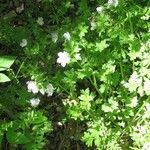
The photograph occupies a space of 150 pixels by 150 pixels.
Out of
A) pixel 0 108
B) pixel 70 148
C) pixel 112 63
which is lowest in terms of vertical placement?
pixel 70 148

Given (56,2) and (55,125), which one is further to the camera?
(56,2)

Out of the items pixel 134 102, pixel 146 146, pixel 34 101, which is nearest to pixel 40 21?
pixel 34 101

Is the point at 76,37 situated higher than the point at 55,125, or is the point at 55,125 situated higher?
the point at 76,37

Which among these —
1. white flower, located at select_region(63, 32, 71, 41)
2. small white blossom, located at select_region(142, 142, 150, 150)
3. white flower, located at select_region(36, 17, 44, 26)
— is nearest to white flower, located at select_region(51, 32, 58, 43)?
white flower, located at select_region(63, 32, 71, 41)

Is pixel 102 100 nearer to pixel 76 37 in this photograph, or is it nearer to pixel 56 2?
pixel 76 37

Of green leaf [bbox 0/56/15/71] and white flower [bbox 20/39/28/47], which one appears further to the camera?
white flower [bbox 20/39/28/47]

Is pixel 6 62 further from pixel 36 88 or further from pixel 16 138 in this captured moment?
pixel 16 138

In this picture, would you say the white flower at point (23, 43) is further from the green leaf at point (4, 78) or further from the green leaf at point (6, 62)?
the green leaf at point (4, 78)

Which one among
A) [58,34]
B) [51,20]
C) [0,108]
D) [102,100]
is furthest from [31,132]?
[51,20]

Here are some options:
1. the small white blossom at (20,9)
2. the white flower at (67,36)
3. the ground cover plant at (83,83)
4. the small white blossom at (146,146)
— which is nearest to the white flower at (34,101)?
the ground cover plant at (83,83)

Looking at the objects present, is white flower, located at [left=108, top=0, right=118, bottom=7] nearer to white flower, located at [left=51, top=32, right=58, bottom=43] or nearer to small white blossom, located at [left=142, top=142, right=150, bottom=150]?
white flower, located at [left=51, top=32, right=58, bottom=43]
